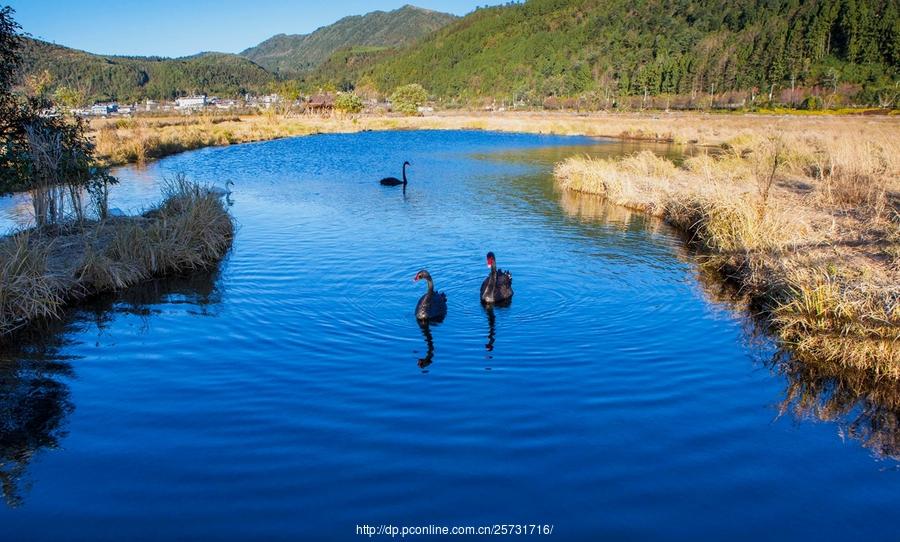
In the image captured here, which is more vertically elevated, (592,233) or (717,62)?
(717,62)

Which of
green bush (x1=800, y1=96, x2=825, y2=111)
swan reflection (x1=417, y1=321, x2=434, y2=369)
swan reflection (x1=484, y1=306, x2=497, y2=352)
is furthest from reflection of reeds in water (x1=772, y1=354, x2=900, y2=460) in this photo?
→ green bush (x1=800, y1=96, x2=825, y2=111)

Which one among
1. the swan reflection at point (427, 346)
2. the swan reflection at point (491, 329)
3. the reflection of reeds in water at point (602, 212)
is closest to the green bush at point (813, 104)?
the reflection of reeds in water at point (602, 212)

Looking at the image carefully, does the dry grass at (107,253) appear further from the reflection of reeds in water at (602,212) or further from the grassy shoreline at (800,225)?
the grassy shoreline at (800,225)

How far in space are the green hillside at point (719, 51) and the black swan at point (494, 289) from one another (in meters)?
91.2

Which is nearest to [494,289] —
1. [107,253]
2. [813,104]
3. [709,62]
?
[107,253]

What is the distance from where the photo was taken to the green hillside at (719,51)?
4006 inches

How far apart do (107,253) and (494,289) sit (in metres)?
8.84

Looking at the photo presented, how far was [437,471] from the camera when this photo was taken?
664cm

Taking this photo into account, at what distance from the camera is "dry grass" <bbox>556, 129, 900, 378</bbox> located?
31.1 ft

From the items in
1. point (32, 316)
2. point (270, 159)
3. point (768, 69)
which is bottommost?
point (32, 316)

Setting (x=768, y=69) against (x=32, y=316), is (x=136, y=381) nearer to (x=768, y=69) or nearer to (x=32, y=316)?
(x=32, y=316)

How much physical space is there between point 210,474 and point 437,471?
2472 mm

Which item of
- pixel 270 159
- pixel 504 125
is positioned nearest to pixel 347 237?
pixel 270 159

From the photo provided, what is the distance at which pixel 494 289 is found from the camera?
12086 mm
